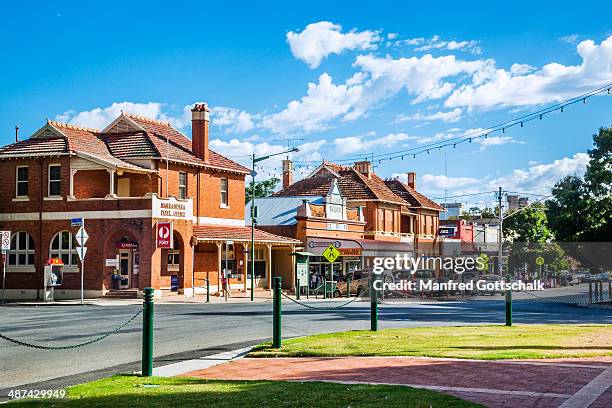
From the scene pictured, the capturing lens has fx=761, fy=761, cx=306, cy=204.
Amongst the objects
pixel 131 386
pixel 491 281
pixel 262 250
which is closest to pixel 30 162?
pixel 262 250

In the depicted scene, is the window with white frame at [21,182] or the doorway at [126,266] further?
the window with white frame at [21,182]

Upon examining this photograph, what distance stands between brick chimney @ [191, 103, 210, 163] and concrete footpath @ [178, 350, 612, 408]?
33.5 m

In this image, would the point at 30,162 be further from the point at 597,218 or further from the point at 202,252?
the point at 597,218

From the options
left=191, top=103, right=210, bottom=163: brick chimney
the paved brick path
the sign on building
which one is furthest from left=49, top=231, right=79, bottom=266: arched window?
the paved brick path

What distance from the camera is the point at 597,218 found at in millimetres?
36688

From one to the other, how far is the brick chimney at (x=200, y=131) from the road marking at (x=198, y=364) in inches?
1267

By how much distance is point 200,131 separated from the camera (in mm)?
46000

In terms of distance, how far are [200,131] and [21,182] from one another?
1067 cm

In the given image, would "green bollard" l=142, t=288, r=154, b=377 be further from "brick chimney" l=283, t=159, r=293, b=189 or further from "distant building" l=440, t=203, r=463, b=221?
"distant building" l=440, t=203, r=463, b=221

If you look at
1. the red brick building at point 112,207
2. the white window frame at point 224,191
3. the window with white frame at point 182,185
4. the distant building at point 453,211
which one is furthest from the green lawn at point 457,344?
the distant building at point 453,211

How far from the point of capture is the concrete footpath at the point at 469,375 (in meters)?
8.53

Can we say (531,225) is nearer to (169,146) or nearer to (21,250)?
(169,146)

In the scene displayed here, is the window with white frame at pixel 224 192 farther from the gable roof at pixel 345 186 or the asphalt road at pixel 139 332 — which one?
the asphalt road at pixel 139 332

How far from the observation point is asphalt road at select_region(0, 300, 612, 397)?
12.2 m
